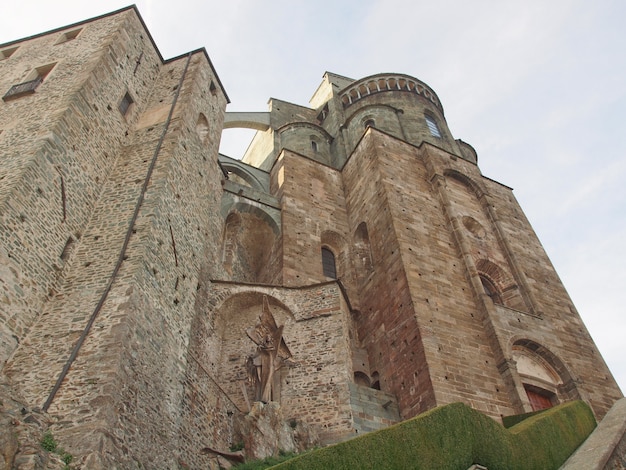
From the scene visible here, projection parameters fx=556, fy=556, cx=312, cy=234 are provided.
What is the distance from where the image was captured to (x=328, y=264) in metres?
19.2

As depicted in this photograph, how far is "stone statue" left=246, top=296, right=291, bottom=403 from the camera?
1211 cm

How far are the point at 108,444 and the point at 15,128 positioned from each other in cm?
830

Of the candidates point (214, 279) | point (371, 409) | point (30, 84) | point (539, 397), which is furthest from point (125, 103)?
point (539, 397)

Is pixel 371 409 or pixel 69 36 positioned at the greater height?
pixel 69 36

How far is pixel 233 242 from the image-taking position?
1808cm

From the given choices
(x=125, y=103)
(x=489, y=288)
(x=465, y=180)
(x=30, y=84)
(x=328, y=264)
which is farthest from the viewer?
(x=465, y=180)

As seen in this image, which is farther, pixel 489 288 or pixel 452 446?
pixel 489 288

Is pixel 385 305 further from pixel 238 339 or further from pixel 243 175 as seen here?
pixel 243 175

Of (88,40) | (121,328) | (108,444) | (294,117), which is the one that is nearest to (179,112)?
(88,40)

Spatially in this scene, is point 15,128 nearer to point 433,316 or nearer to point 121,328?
point 121,328

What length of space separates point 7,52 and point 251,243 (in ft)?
32.8

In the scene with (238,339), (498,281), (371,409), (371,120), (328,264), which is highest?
(371,120)

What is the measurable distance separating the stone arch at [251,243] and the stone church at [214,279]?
6 cm

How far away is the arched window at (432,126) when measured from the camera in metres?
25.8
